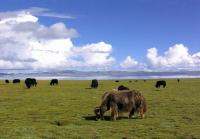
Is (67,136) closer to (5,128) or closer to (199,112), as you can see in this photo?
(5,128)

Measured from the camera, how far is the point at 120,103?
23.4 metres

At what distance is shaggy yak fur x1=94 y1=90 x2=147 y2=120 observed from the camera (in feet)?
76.3

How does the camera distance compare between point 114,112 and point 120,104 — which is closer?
point 114,112

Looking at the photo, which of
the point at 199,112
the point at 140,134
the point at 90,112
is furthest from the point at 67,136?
the point at 199,112

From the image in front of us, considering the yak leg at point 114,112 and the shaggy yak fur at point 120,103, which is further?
the shaggy yak fur at point 120,103

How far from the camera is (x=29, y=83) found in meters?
75.0

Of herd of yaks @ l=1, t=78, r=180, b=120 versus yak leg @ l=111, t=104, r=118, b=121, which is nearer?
yak leg @ l=111, t=104, r=118, b=121

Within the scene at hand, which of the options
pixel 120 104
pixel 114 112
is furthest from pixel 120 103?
pixel 114 112

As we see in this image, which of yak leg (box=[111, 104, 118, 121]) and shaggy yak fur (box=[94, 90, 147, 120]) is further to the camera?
shaggy yak fur (box=[94, 90, 147, 120])

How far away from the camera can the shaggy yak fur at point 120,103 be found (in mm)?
23266

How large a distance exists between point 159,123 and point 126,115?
149 inches

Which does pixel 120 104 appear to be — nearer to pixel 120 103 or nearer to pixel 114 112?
pixel 120 103

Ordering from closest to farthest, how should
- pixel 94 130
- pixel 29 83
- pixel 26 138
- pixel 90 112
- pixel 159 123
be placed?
1. pixel 26 138
2. pixel 94 130
3. pixel 159 123
4. pixel 90 112
5. pixel 29 83

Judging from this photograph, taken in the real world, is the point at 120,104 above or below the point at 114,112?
above
